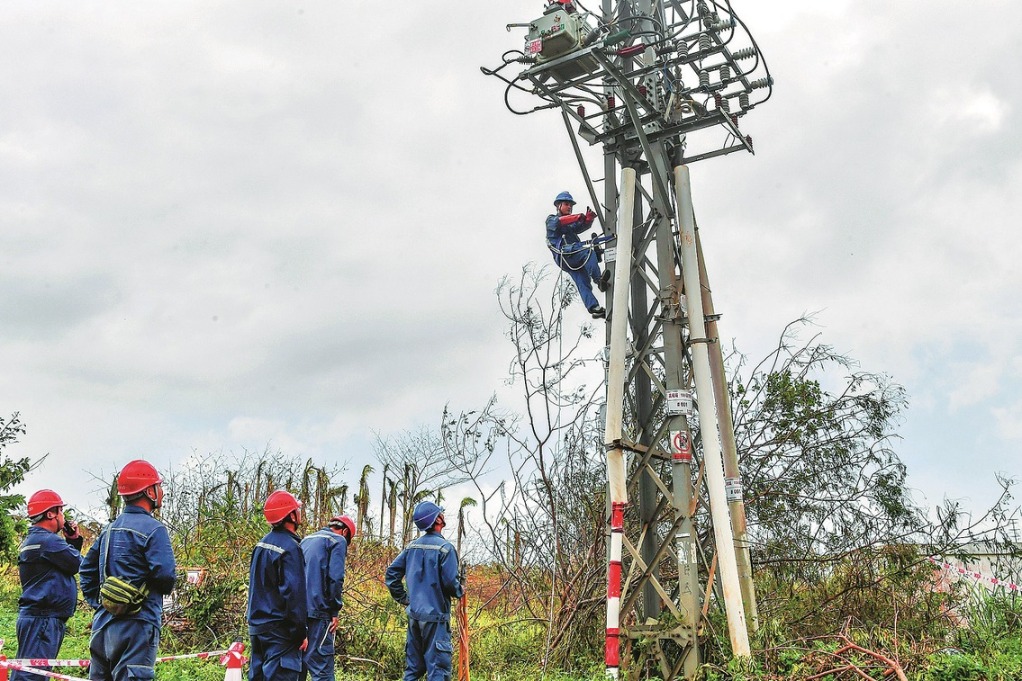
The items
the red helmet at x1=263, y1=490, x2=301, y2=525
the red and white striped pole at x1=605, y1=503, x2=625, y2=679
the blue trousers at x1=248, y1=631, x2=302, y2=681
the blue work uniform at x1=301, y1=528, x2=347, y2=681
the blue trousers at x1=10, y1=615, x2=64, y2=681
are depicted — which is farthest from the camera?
the blue trousers at x1=10, y1=615, x2=64, y2=681

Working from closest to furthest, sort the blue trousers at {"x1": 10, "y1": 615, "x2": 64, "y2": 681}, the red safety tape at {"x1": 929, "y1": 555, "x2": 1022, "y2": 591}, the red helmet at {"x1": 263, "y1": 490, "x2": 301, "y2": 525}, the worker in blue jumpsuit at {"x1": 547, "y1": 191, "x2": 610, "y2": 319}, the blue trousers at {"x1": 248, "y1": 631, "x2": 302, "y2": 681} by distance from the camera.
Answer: the blue trousers at {"x1": 248, "y1": 631, "x2": 302, "y2": 681}, the red helmet at {"x1": 263, "y1": 490, "x2": 301, "y2": 525}, the blue trousers at {"x1": 10, "y1": 615, "x2": 64, "y2": 681}, the red safety tape at {"x1": 929, "y1": 555, "x2": 1022, "y2": 591}, the worker in blue jumpsuit at {"x1": 547, "y1": 191, "x2": 610, "y2": 319}

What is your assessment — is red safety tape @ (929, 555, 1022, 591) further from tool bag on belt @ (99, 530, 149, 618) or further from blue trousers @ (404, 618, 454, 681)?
tool bag on belt @ (99, 530, 149, 618)

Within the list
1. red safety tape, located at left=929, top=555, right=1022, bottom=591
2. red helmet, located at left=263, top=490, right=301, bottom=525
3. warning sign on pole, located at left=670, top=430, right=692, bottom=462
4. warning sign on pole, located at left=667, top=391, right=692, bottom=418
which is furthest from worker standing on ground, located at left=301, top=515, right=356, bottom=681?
red safety tape, located at left=929, top=555, right=1022, bottom=591

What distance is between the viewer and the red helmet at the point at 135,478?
20.0 ft

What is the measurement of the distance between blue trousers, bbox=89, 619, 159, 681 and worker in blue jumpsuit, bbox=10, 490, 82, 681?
2.38 metres

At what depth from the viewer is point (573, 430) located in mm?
10844

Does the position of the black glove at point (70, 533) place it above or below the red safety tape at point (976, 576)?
above

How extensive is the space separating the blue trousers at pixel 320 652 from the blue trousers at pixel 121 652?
2172mm

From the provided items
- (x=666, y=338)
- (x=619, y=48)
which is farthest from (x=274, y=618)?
(x=619, y=48)

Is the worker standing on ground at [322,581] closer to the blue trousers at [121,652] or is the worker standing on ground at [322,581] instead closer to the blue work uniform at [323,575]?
the blue work uniform at [323,575]

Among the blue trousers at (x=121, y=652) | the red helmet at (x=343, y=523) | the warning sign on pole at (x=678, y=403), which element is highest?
the warning sign on pole at (x=678, y=403)

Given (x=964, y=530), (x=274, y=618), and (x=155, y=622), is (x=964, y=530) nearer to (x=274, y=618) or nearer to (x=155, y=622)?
(x=274, y=618)

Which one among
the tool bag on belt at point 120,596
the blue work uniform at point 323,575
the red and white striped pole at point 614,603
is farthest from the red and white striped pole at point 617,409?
the tool bag on belt at point 120,596

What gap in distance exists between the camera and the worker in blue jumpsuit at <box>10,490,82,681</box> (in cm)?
796
